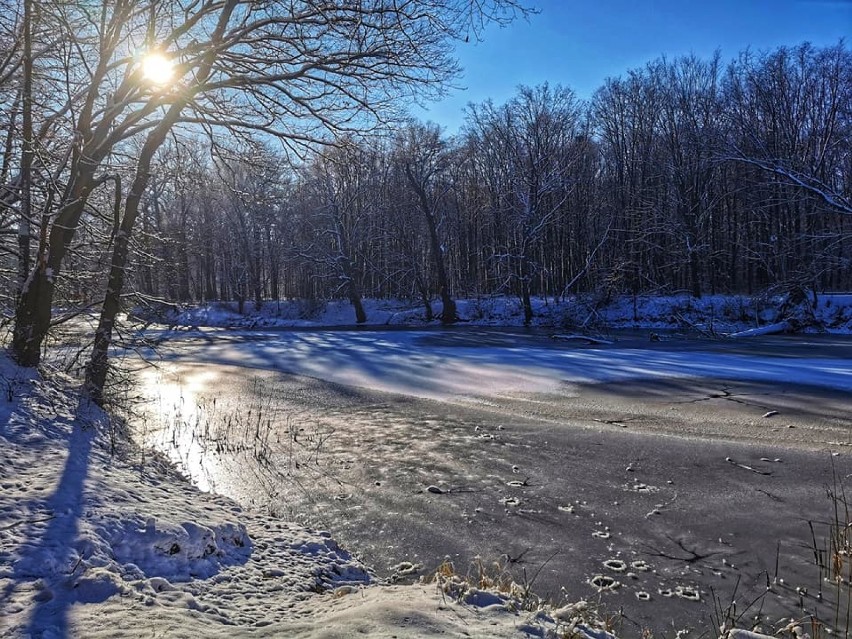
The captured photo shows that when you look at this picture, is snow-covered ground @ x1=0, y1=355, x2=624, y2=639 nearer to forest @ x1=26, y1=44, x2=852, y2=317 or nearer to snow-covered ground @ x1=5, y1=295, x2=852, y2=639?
snow-covered ground @ x1=5, y1=295, x2=852, y2=639

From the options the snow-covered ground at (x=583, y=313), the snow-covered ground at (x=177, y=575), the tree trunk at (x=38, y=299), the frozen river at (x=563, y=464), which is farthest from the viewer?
the snow-covered ground at (x=583, y=313)

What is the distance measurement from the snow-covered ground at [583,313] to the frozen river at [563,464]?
10.9 metres

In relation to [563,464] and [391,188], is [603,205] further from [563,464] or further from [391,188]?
[563,464]

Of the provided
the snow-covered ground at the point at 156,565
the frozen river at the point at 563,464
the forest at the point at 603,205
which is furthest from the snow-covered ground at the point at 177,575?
the forest at the point at 603,205

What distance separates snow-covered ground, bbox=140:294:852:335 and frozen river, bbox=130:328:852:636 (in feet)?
35.9

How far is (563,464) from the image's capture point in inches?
272

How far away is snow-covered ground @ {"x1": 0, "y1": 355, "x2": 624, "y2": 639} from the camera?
253 cm

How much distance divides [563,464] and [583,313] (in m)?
23.2

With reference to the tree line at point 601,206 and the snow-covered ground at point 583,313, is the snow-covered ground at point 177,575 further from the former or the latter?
the tree line at point 601,206

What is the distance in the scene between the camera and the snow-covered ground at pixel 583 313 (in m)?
26.3

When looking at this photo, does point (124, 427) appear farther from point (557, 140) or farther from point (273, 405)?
A: point (557, 140)

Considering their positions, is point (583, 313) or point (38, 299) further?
point (583, 313)

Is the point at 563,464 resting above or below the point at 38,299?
below

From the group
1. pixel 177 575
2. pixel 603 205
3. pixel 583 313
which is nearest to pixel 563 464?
pixel 177 575
